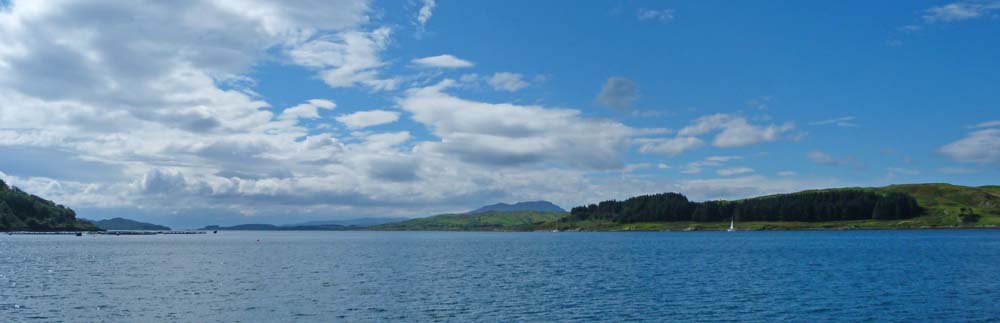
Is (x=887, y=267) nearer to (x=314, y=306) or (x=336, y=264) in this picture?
(x=314, y=306)

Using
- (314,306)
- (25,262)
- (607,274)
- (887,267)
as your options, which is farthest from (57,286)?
(887,267)

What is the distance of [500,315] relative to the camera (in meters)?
57.0

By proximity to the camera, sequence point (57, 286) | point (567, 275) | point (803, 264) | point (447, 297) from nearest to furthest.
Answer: point (447, 297) → point (57, 286) → point (567, 275) → point (803, 264)

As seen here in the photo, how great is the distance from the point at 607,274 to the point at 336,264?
5287 centimetres

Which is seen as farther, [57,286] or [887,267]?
[887,267]

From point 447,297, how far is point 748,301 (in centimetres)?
2889

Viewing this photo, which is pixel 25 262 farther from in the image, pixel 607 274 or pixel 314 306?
pixel 607 274

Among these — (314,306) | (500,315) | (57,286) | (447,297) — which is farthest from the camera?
(57,286)

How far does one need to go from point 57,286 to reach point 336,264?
4733 cm

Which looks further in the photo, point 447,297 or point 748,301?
point 447,297

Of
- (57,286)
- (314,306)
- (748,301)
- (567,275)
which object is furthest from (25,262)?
(748,301)

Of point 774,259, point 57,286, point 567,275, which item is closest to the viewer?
point 57,286

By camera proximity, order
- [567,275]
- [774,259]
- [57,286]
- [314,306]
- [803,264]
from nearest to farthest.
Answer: [314,306], [57,286], [567,275], [803,264], [774,259]

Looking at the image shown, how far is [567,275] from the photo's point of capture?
9138cm
